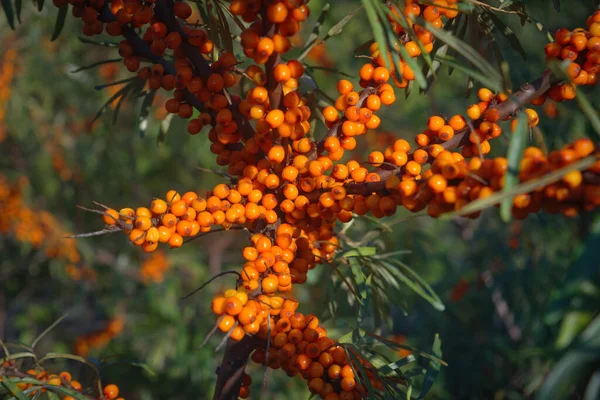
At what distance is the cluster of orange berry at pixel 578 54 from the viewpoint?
77 cm

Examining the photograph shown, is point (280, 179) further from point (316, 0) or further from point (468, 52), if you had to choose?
point (316, 0)

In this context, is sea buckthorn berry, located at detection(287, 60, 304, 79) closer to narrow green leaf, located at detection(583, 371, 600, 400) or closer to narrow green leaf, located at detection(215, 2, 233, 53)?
narrow green leaf, located at detection(215, 2, 233, 53)

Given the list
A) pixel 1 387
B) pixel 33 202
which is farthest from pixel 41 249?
pixel 1 387

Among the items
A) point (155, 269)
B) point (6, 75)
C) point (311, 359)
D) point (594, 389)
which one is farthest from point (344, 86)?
point (6, 75)

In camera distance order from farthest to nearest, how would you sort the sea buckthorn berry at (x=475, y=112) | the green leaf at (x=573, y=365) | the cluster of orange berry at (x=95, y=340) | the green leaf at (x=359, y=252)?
the cluster of orange berry at (x=95, y=340) → the green leaf at (x=359, y=252) → the sea buckthorn berry at (x=475, y=112) → the green leaf at (x=573, y=365)

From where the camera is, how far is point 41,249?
3.07 metres

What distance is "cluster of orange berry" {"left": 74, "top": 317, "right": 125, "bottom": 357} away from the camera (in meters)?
2.57

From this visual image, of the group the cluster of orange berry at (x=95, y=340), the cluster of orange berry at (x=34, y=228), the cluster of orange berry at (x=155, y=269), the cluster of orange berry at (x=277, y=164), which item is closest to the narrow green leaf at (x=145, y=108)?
the cluster of orange berry at (x=277, y=164)

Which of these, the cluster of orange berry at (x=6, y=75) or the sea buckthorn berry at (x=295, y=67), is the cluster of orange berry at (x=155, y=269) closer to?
the cluster of orange berry at (x=6, y=75)

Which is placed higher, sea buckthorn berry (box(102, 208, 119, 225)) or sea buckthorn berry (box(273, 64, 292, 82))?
sea buckthorn berry (box(273, 64, 292, 82))

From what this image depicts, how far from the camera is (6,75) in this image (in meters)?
3.01

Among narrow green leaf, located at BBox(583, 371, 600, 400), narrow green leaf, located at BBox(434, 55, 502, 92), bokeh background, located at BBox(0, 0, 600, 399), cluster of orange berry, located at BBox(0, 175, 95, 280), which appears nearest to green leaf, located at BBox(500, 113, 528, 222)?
narrow green leaf, located at BBox(434, 55, 502, 92)

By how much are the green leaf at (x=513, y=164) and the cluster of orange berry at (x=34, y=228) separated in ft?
9.31

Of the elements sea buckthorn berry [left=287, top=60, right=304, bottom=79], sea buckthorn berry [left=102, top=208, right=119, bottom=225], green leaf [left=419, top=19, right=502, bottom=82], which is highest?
green leaf [left=419, top=19, right=502, bottom=82]
